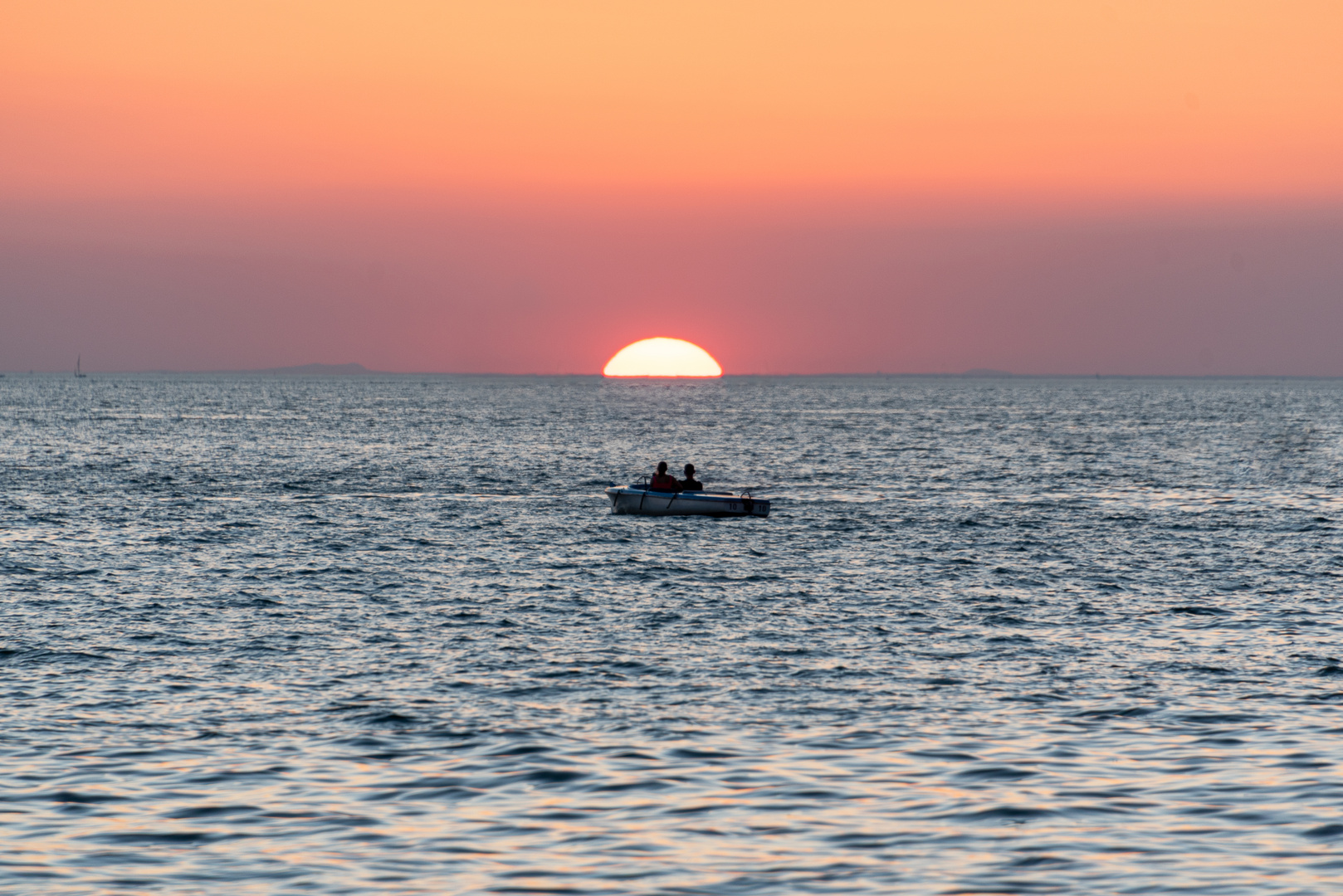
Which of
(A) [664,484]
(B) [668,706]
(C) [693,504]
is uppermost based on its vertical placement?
(A) [664,484]

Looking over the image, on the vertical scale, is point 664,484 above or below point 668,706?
above

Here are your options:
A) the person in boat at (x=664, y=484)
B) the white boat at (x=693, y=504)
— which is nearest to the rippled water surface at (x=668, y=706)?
the white boat at (x=693, y=504)

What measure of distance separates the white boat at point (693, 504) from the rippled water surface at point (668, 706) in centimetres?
130

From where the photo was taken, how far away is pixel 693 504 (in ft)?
187

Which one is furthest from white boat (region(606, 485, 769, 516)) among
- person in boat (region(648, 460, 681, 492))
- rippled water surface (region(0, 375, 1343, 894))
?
rippled water surface (region(0, 375, 1343, 894))

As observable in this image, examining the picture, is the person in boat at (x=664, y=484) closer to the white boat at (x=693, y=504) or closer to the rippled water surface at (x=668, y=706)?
→ the white boat at (x=693, y=504)

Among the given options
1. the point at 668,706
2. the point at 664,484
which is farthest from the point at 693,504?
the point at 668,706

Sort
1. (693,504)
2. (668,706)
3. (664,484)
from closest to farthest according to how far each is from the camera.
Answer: (668,706) → (693,504) → (664,484)

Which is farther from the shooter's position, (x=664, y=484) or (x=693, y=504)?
(x=664, y=484)

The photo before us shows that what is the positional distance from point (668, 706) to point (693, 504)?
34.6 metres

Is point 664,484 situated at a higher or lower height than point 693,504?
higher

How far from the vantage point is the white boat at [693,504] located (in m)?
56.8

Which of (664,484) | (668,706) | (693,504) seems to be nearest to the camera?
(668,706)

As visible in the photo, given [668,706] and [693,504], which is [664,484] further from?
[668,706]
